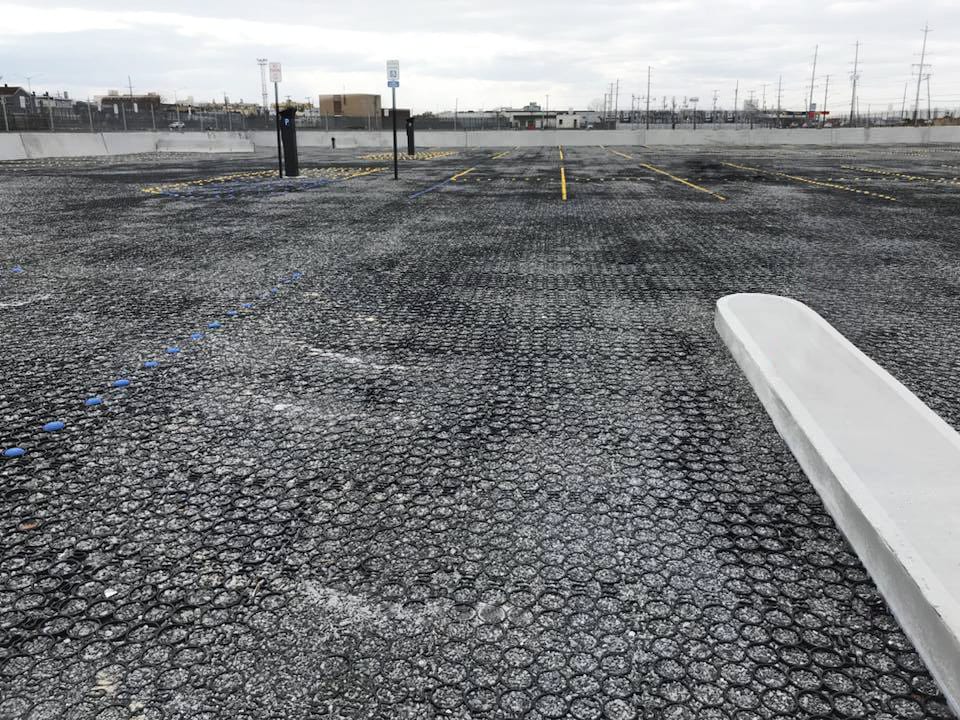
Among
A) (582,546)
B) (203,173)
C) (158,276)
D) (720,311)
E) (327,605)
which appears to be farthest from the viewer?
(203,173)

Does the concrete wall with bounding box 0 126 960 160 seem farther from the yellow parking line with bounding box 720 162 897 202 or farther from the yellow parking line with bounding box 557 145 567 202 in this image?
the yellow parking line with bounding box 720 162 897 202

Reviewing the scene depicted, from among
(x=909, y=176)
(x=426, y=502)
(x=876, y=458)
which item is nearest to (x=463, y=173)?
(x=909, y=176)

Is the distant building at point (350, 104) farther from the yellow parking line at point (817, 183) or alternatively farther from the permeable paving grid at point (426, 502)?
the permeable paving grid at point (426, 502)

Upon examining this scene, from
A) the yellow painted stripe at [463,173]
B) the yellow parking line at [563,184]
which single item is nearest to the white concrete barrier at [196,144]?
the yellow painted stripe at [463,173]

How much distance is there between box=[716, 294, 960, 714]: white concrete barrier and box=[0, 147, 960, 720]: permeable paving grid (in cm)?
13

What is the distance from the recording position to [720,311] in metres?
6.01

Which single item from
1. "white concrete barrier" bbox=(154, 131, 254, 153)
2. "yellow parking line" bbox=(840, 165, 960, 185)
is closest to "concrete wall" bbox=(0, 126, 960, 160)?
"white concrete barrier" bbox=(154, 131, 254, 153)

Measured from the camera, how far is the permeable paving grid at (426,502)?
7.59 feet

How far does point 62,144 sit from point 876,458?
139 feet

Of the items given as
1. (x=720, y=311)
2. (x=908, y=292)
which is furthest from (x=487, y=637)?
(x=908, y=292)

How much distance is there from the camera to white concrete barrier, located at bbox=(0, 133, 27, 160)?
106ft

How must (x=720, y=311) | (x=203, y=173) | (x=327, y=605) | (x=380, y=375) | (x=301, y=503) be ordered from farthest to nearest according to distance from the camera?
(x=203, y=173) < (x=720, y=311) < (x=380, y=375) < (x=301, y=503) < (x=327, y=605)

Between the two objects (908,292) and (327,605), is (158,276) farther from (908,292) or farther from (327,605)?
(908,292)

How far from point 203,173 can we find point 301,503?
24456 millimetres
